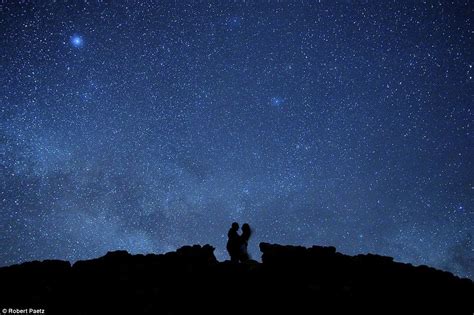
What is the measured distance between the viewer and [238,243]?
14.5 m

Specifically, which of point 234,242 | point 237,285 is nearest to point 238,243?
point 234,242

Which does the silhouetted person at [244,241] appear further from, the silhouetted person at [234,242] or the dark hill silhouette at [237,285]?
the dark hill silhouette at [237,285]

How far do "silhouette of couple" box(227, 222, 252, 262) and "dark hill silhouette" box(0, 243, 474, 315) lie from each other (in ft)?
5.45

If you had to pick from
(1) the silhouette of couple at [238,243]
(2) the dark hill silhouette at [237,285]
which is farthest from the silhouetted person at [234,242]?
(2) the dark hill silhouette at [237,285]

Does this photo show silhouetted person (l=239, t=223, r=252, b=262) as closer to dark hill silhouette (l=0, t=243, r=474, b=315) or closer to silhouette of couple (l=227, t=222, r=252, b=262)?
silhouette of couple (l=227, t=222, r=252, b=262)

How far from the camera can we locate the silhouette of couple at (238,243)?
46.9ft

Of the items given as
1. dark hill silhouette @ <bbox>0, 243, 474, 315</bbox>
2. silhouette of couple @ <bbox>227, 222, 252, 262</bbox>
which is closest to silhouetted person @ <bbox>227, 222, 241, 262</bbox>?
silhouette of couple @ <bbox>227, 222, 252, 262</bbox>

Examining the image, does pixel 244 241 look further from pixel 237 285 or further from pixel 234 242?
pixel 237 285

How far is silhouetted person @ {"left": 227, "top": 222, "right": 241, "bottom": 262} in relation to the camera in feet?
47.0

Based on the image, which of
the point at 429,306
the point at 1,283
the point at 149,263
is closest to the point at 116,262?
the point at 149,263

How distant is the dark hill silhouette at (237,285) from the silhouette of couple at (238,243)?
166 cm

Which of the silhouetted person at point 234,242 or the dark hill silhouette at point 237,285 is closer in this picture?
the dark hill silhouette at point 237,285

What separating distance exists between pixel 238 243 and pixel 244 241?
11.9 inches

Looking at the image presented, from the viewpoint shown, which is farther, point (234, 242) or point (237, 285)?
point (234, 242)
